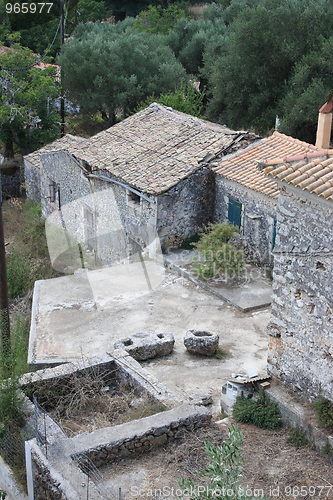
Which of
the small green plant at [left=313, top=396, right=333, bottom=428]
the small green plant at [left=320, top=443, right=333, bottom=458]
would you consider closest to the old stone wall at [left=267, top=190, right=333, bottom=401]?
the small green plant at [left=313, top=396, right=333, bottom=428]

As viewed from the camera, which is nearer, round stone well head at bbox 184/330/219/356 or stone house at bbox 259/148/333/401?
stone house at bbox 259/148/333/401

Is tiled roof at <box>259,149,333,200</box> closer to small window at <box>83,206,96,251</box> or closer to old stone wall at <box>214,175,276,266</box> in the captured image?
old stone wall at <box>214,175,276,266</box>

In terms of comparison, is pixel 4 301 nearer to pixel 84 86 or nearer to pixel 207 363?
pixel 207 363

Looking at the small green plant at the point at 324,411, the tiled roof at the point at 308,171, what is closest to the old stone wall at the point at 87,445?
the small green plant at the point at 324,411

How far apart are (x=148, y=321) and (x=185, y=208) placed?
421 centimetres

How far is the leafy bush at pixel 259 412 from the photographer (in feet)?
26.1

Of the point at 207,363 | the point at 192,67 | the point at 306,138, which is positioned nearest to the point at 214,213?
the point at 207,363

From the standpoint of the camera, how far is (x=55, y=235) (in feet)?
65.9

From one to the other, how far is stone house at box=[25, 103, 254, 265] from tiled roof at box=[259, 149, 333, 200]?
21.2 ft

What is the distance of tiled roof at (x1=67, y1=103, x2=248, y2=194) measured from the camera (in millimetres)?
14852

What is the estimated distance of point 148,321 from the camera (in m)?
11.8

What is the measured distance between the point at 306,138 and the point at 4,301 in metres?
16.4

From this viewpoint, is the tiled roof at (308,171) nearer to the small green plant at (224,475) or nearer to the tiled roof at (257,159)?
the small green plant at (224,475)

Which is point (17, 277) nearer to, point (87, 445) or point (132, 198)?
point (132, 198)
